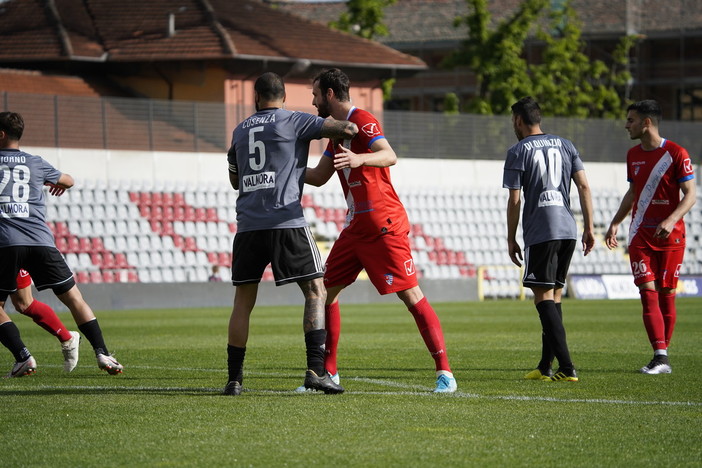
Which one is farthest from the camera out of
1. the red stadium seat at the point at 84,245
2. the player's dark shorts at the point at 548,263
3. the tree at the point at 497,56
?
the tree at the point at 497,56

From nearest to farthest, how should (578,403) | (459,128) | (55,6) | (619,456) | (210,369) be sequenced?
(619,456) → (578,403) → (210,369) → (459,128) → (55,6)

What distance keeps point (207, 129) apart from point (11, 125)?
2151 centimetres

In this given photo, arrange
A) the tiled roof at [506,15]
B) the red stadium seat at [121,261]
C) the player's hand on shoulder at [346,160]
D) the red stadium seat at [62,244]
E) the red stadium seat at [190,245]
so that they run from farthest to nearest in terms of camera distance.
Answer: the tiled roof at [506,15] → the red stadium seat at [190,245] → the red stadium seat at [121,261] → the red stadium seat at [62,244] → the player's hand on shoulder at [346,160]

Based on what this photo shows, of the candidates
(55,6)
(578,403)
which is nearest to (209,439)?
(578,403)

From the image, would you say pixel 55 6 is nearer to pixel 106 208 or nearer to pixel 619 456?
pixel 106 208

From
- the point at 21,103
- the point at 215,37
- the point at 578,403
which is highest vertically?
the point at 215,37

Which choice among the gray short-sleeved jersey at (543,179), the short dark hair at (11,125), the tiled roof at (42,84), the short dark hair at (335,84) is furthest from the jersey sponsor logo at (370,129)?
the tiled roof at (42,84)

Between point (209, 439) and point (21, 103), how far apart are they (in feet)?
75.7

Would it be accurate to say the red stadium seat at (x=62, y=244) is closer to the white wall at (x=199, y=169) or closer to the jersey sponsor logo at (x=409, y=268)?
the white wall at (x=199, y=169)

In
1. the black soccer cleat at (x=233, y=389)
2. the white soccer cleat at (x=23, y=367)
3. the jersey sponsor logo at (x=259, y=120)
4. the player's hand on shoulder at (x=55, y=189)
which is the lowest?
the white soccer cleat at (x=23, y=367)

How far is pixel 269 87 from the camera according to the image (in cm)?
766

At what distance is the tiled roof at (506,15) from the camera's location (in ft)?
179

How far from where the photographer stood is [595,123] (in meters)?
35.1

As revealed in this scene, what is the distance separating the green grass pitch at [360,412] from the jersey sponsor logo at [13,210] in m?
1.25
